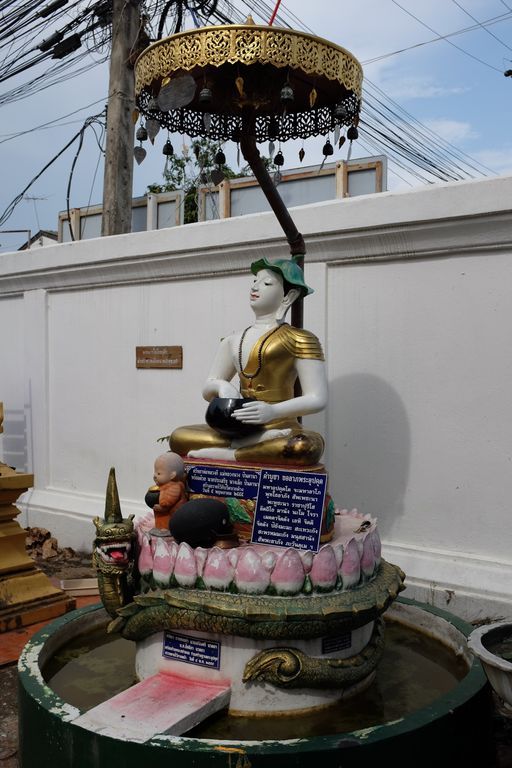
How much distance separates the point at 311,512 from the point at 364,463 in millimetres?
1801

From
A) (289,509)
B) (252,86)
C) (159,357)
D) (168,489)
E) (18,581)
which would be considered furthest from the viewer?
(159,357)

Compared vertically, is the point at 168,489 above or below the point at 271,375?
below

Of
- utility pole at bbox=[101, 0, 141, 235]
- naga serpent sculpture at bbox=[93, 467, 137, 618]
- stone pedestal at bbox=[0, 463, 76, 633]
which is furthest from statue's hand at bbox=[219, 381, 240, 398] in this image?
utility pole at bbox=[101, 0, 141, 235]

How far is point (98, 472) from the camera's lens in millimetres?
6359

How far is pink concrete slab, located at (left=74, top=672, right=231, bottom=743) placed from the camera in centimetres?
253

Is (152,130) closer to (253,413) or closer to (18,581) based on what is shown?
(253,413)

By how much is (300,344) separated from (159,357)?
8.10ft

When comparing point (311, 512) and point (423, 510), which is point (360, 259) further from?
point (311, 512)

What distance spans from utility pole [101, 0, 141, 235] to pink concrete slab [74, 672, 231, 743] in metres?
5.58

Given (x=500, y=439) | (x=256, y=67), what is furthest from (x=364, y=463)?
(x=256, y=67)

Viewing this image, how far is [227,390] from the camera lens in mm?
3768

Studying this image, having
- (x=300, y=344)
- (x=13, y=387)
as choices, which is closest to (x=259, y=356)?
(x=300, y=344)

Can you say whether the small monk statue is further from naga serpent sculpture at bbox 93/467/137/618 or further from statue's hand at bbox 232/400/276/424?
statue's hand at bbox 232/400/276/424

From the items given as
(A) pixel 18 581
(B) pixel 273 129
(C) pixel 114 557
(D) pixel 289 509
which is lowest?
(A) pixel 18 581
